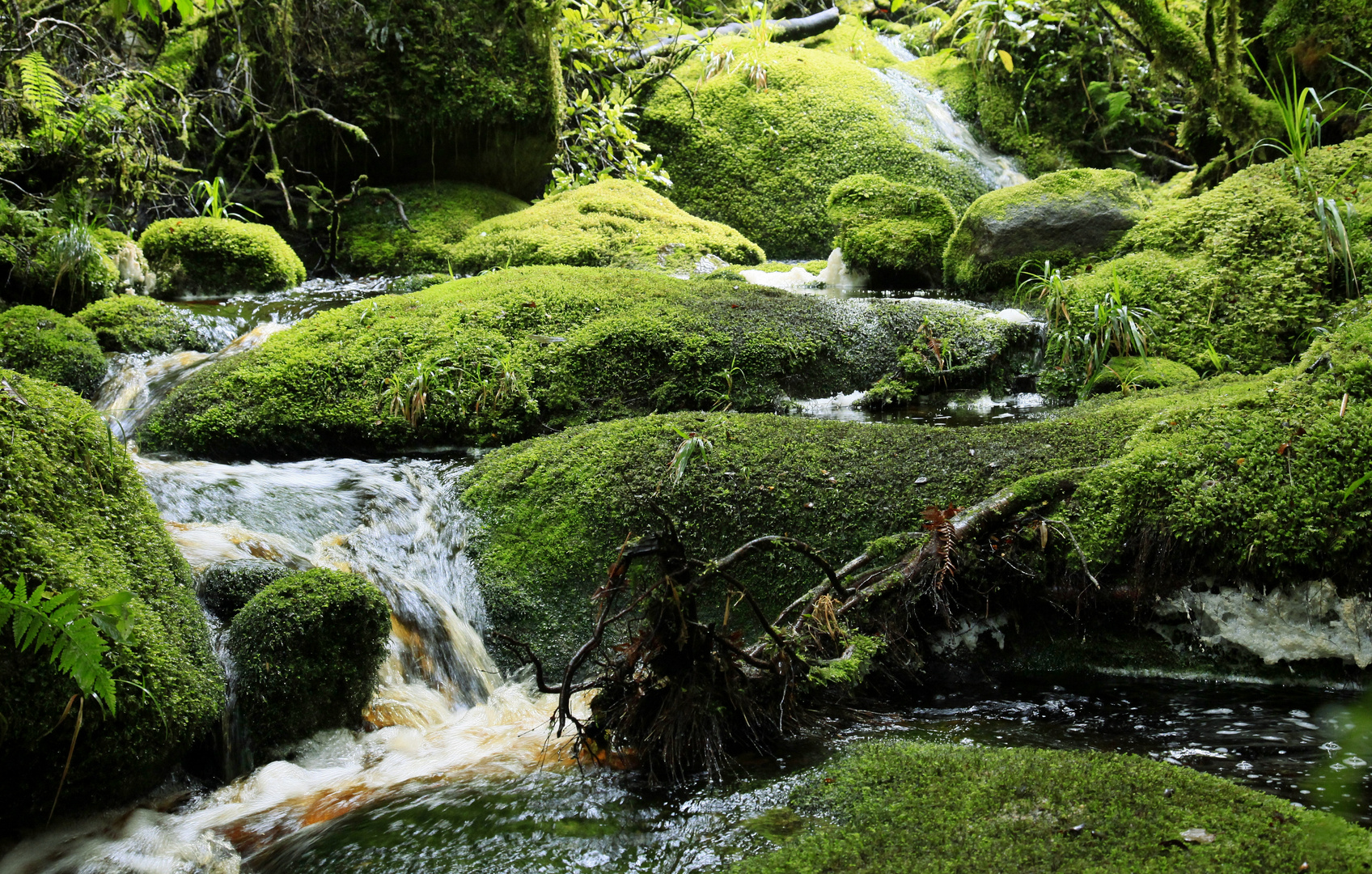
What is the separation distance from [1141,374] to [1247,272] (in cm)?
127

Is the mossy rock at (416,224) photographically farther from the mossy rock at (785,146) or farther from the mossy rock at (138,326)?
the mossy rock at (785,146)

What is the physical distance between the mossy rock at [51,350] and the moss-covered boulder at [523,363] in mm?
970

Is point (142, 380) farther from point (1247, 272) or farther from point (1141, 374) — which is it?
point (1247, 272)

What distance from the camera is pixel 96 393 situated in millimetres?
6289

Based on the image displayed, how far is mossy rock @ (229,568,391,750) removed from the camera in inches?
127

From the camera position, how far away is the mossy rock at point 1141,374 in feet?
17.9

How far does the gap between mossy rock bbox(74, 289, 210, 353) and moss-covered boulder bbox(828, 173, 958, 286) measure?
6.13 metres

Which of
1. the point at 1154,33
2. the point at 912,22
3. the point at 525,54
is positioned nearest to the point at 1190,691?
the point at 1154,33

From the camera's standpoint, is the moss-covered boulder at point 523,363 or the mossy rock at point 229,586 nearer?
the mossy rock at point 229,586

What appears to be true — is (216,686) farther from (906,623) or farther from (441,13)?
(441,13)

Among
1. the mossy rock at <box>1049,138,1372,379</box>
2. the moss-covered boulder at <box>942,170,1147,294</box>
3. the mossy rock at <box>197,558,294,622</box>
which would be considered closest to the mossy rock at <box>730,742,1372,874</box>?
the mossy rock at <box>197,558,294,622</box>

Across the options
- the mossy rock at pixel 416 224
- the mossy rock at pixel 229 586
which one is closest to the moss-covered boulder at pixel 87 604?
the mossy rock at pixel 229 586

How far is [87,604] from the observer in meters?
2.65

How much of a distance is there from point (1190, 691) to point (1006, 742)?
91cm
